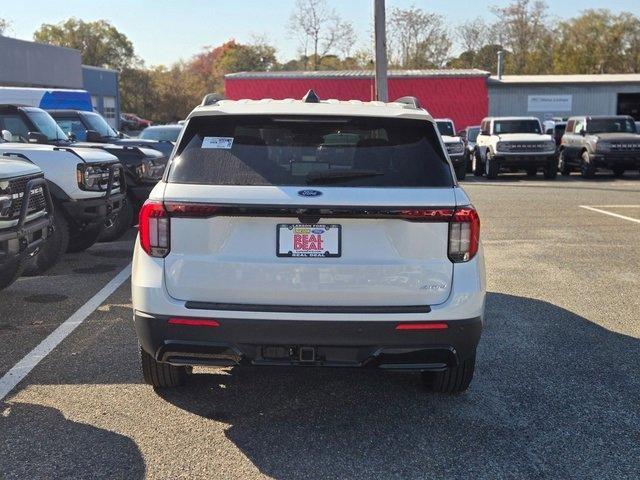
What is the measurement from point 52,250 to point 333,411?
4811mm

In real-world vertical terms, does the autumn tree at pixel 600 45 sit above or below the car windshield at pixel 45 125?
above

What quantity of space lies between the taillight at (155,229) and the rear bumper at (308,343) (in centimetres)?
34

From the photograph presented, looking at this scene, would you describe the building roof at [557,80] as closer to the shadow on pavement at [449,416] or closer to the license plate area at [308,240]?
the shadow on pavement at [449,416]

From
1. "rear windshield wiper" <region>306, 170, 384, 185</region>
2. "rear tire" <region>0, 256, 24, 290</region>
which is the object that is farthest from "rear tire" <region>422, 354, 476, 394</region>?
"rear tire" <region>0, 256, 24, 290</region>

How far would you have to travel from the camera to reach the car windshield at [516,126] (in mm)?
23156

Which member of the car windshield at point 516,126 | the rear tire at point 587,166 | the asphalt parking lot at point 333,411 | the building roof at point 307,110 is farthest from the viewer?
the car windshield at point 516,126

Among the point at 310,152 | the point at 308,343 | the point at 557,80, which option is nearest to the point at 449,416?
the point at 308,343

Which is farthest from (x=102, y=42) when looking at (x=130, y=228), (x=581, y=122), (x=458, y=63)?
(x=130, y=228)

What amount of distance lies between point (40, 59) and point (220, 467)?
39307 mm

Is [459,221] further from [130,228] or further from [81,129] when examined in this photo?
[81,129]

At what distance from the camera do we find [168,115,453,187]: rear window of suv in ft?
12.5

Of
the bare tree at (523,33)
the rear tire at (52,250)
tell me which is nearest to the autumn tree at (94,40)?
the bare tree at (523,33)

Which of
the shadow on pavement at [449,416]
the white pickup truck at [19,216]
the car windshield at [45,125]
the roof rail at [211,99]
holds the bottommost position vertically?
the shadow on pavement at [449,416]

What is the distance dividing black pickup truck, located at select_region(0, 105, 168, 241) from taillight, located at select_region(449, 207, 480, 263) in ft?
23.6
